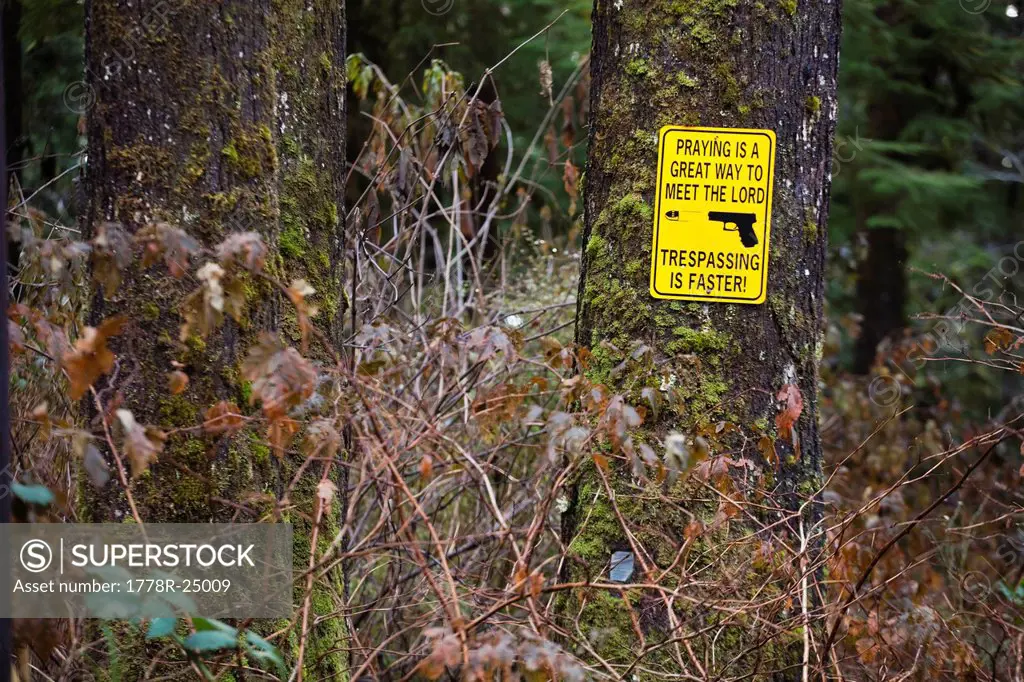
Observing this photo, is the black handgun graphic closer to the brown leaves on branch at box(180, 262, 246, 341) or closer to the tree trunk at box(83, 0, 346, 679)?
the tree trunk at box(83, 0, 346, 679)

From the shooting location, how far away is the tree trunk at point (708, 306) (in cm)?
276

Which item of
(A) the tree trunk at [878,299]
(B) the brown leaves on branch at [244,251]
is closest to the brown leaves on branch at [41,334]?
(B) the brown leaves on branch at [244,251]

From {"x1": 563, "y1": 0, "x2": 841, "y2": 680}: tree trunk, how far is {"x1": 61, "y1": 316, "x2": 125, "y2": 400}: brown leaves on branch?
54.4 inches

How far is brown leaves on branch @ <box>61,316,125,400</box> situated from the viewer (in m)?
1.79

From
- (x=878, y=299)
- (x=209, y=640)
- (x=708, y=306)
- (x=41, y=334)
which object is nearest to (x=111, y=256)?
(x=41, y=334)

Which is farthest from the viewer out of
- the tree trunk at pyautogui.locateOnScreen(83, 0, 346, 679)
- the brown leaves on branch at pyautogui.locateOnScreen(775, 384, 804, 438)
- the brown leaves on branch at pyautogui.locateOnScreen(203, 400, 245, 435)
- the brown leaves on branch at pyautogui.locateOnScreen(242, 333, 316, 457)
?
the brown leaves on branch at pyautogui.locateOnScreen(775, 384, 804, 438)

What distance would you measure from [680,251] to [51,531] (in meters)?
1.91

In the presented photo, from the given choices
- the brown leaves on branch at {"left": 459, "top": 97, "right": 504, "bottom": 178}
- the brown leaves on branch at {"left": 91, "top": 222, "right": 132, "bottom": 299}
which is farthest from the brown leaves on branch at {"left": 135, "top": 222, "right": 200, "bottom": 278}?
the brown leaves on branch at {"left": 459, "top": 97, "right": 504, "bottom": 178}

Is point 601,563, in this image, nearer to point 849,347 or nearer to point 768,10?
point 768,10

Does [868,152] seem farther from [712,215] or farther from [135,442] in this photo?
[135,442]

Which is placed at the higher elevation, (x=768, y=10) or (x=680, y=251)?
(x=768, y=10)

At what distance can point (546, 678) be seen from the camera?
1.93m

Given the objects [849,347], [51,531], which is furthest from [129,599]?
[849,347]

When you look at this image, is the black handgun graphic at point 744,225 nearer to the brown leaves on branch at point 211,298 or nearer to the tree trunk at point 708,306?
the tree trunk at point 708,306
